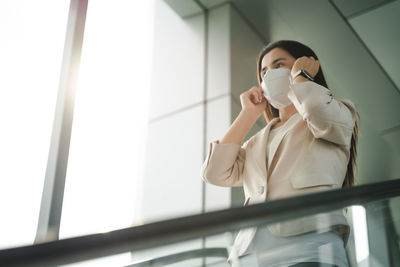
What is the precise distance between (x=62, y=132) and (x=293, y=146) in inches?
54.5

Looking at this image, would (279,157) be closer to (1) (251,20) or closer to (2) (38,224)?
(2) (38,224)

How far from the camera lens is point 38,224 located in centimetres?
251

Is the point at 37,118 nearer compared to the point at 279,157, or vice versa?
the point at 279,157

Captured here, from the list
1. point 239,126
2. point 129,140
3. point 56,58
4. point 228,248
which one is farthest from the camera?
point 129,140

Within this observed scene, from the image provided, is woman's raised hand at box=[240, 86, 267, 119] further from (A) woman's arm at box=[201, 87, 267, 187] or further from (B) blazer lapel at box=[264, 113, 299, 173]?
(B) blazer lapel at box=[264, 113, 299, 173]

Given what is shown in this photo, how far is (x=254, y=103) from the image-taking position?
6.34 feet

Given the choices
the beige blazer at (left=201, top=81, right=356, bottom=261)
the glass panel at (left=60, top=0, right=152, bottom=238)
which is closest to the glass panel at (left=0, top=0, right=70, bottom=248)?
the glass panel at (left=60, top=0, right=152, bottom=238)

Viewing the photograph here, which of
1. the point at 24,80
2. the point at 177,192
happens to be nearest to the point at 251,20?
the point at 177,192

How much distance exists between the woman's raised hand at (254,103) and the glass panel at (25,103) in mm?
1167

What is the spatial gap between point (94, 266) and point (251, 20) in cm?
309

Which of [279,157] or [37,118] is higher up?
[37,118]

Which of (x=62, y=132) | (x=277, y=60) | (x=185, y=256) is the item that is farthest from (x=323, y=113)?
(x=62, y=132)

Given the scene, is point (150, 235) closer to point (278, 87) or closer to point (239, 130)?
point (239, 130)

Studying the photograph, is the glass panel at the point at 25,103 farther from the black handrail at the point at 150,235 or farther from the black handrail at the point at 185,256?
the black handrail at the point at 150,235
